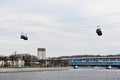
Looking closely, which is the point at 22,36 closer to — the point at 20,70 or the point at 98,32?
the point at 98,32

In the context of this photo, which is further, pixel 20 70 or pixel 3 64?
pixel 3 64

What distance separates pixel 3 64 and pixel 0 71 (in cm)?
4788

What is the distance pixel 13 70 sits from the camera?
162375mm

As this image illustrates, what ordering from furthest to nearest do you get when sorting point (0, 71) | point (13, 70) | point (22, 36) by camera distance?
point (13, 70) < point (0, 71) < point (22, 36)

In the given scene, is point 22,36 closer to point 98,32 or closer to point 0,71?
point 98,32

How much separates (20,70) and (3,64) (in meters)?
30.9

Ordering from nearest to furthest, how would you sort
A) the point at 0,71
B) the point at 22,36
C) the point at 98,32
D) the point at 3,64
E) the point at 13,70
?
the point at 98,32 < the point at 22,36 < the point at 0,71 < the point at 13,70 < the point at 3,64

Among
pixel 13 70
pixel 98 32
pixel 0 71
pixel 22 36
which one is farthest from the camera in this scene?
pixel 13 70

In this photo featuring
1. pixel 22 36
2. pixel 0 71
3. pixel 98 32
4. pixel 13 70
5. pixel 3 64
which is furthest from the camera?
pixel 3 64

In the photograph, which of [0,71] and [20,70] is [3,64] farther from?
[0,71]

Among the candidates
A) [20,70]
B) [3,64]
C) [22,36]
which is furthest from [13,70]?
[22,36]

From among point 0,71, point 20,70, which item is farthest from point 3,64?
point 0,71

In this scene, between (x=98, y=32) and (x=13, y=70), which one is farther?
(x=13, y=70)

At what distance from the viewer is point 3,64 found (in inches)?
7756
